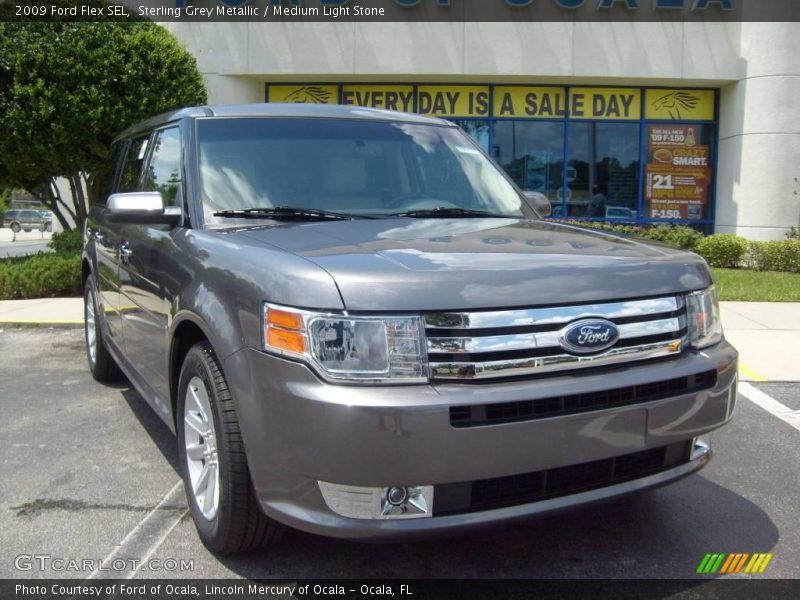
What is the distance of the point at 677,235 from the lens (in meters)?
14.8

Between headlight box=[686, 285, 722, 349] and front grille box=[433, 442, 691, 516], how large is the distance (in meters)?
0.45

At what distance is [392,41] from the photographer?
1542 centimetres

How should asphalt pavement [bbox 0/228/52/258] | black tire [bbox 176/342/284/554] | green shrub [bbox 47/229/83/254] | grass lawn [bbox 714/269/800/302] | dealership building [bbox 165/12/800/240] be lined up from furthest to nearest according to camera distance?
asphalt pavement [bbox 0/228/52/258]
dealership building [bbox 165/12/800/240]
green shrub [bbox 47/229/83/254]
grass lawn [bbox 714/269/800/302]
black tire [bbox 176/342/284/554]

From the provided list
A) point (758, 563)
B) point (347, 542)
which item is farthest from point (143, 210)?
point (758, 563)

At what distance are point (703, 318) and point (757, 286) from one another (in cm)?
928

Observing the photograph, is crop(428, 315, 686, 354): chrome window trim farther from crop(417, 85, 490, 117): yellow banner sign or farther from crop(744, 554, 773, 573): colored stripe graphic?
crop(417, 85, 490, 117): yellow banner sign

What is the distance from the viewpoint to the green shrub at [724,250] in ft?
46.0

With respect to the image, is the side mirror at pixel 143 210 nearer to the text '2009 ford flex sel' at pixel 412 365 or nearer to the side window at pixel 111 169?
the text '2009 ford flex sel' at pixel 412 365

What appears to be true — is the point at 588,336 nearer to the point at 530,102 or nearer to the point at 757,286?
the point at 757,286

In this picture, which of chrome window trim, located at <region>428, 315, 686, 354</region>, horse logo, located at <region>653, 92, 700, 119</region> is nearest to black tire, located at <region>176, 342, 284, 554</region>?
chrome window trim, located at <region>428, 315, 686, 354</region>

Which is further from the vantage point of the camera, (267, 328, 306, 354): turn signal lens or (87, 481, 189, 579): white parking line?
(87, 481, 189, 579): white parking line

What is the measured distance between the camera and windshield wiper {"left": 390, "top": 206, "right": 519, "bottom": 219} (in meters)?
3.53

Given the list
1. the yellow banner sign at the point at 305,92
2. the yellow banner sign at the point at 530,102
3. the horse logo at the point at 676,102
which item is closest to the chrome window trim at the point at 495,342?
the yellow banner sign at the point at 530,102

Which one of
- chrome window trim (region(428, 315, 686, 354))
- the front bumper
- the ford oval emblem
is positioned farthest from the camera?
the ford oval emblem
